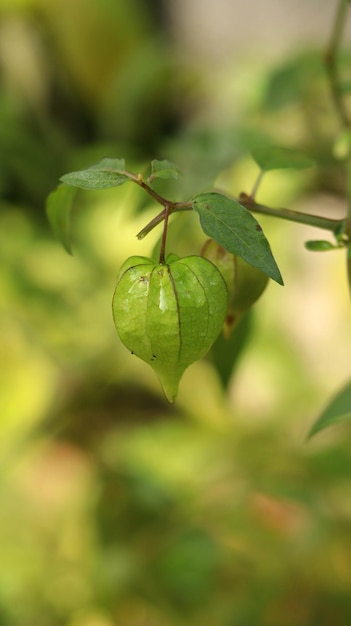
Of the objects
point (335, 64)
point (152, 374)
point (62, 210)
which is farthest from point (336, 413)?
point (152, 374)

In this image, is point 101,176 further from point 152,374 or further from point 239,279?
point 152,374

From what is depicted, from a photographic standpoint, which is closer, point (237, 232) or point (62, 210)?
point (237, 232)

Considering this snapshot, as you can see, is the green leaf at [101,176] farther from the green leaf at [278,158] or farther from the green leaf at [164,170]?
the green leaf at [278,158]

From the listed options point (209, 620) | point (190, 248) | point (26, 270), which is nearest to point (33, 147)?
point (26, 270)

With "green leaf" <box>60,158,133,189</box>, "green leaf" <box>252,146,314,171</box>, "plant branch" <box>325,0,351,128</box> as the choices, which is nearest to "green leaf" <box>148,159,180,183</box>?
"green leaf" <box>60,158,133,189</box>

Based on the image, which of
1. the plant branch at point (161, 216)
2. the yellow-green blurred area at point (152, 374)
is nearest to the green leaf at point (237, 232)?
the plant branch at point (161, 216)

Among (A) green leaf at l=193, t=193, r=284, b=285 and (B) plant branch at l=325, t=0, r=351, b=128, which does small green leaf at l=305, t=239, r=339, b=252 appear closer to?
(A) green leaf at l=193, t=193, r=284, b=285
